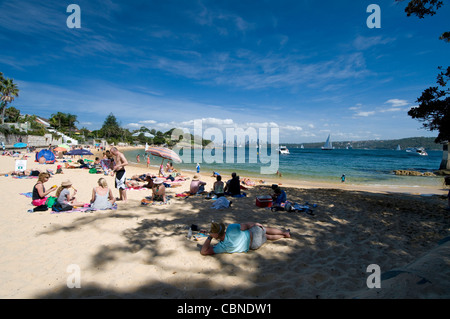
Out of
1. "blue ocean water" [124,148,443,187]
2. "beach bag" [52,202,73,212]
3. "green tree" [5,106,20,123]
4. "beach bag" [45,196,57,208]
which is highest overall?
"green tree" [5,106,20,123]

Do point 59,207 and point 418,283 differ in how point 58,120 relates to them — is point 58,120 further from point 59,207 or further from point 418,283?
point 418,283

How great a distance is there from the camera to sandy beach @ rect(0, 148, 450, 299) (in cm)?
279

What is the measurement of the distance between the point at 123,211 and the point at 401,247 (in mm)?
7103

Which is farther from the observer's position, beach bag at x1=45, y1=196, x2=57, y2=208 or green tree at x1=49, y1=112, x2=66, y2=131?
green tree at x1=49, y1=112, x2=66, y2=131

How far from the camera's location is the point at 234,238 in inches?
155

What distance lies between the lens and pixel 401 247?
14.1ft

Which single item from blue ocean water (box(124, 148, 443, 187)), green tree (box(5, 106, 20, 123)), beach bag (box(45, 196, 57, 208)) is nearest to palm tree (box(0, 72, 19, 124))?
green tree (box(5, 106, 20, 123))

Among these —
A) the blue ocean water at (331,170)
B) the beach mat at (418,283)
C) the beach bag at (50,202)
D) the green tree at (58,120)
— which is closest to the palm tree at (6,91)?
the green tree at (58,120)

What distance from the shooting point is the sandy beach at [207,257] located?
9.15 ft

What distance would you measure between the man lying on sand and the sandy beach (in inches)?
5.3

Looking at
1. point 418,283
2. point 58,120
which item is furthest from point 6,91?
point 418,283

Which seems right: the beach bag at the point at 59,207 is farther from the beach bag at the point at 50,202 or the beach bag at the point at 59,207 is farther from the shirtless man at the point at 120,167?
the shirtless man at the point at 120,167

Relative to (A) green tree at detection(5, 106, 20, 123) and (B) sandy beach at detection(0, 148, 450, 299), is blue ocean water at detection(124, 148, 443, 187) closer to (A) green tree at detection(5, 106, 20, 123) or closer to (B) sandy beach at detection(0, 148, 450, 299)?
(B) sandy beach at detection(0, 148, 450, 299)

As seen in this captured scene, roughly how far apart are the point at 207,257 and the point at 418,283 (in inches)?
116
